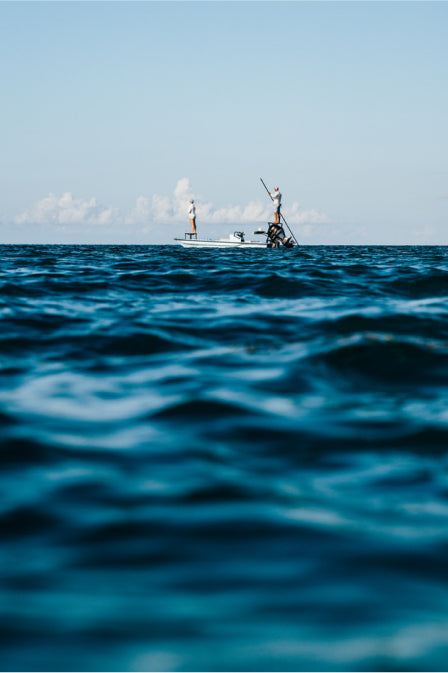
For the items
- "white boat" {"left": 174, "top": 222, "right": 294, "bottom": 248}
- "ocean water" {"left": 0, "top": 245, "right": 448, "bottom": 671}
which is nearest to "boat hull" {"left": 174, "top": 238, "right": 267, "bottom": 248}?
"white boat" {"left": 174, "top": 222, "right": 294, "bottom": 248}

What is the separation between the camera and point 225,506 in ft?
7.19

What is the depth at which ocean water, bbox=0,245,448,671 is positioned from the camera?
150cm

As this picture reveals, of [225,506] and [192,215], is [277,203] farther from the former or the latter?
[225,506]

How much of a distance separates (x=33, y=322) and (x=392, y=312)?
363 cm

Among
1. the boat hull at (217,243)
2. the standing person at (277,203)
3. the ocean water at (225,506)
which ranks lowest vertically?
the ocean water at (225,506)

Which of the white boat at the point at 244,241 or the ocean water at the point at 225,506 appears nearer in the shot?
the ocean water at the point at 225,506

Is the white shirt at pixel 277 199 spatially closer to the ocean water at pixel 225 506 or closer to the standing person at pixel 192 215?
the standing person at pixel 192 215

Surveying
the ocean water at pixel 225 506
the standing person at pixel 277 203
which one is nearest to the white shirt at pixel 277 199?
the standing person at pixel 277 203

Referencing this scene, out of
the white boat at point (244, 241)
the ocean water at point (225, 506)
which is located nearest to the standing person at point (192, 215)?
the white boat at point (244, 241)

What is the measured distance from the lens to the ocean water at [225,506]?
1.50 metres

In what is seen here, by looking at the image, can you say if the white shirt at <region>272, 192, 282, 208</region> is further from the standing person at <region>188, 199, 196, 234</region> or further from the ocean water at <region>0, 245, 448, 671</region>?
the ocean water at <region>0, 245, 448, 671</region>

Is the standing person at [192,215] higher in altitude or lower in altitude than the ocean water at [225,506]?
higher

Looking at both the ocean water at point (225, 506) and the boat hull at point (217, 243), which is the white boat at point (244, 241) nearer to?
the boat hull at point (217, 243)

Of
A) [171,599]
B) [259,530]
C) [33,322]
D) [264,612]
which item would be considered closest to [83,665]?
[171,599]
